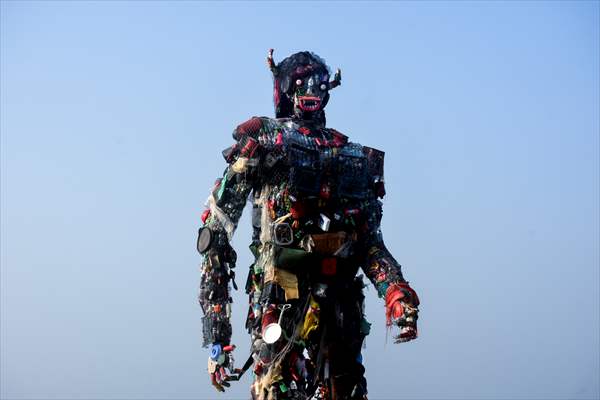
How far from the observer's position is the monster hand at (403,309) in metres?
8.94

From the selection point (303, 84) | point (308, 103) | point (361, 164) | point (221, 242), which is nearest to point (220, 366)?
point (221, 242)

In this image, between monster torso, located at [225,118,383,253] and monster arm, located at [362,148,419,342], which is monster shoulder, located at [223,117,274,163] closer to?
monster torso, located at [225,118,383,253]

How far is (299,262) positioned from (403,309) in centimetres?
96

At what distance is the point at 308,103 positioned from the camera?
951cm

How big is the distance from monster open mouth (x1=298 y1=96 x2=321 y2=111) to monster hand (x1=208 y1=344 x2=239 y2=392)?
2.20 meters

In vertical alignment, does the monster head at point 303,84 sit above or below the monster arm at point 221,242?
above

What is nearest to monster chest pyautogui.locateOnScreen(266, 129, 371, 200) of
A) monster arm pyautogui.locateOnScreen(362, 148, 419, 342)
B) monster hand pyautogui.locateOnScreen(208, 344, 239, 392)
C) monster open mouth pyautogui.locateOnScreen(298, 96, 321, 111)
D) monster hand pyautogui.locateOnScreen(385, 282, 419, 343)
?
monster arm pyautogui.locateOnScreen(362, 148, 419, 342)

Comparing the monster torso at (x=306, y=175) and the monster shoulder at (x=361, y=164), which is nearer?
the monster torso at (x=306, y=175)

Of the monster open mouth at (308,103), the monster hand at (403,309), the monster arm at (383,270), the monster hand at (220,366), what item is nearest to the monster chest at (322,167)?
the monster arm at (383,270)

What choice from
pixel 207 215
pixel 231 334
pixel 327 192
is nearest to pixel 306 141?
pixel 327 192

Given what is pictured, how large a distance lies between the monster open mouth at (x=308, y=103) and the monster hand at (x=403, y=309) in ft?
5.69

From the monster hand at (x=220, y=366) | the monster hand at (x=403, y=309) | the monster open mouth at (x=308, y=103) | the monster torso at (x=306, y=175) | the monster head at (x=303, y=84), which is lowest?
the monster hand at (x=220, y=366)

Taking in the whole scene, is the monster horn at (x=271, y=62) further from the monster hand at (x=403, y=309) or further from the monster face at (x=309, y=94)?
the monster hand at (x=403, y=309)

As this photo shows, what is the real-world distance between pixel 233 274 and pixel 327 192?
1.11 metres
